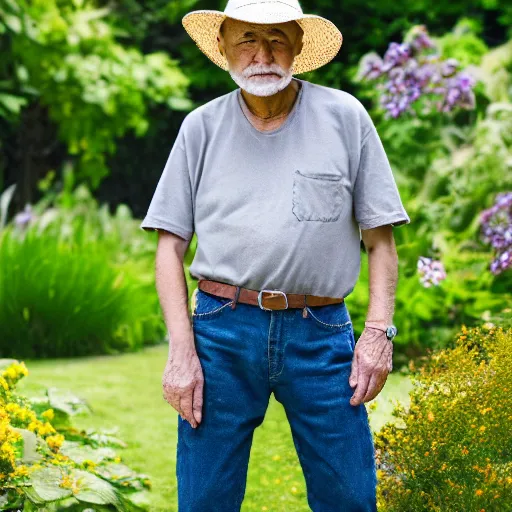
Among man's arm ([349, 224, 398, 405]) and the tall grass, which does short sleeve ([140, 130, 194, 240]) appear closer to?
man's arm ([349, 224, 398, 405])

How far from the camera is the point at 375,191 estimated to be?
8.07ft

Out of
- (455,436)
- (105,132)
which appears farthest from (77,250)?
(455,436)

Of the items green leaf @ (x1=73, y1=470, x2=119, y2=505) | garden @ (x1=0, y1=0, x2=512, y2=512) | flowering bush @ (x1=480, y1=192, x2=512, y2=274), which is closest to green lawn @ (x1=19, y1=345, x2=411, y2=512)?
garden @ (x1=0, y1=0, x2=512, y2=512)

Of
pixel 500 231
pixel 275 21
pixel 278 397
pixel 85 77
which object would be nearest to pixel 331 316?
pixel 278 397

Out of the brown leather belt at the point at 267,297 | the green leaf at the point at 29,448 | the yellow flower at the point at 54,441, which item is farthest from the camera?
the yellow flower at the point at 54,441

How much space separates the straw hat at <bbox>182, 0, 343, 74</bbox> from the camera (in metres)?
2.40

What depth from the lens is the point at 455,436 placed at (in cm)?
280

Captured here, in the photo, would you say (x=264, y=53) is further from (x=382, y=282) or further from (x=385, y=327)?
(x=385, y=327)

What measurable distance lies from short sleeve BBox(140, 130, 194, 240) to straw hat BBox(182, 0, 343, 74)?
0.34 m

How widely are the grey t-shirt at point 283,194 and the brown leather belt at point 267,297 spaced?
0.05 ft

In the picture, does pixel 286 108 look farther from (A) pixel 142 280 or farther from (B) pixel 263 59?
(A) pixel 142 280

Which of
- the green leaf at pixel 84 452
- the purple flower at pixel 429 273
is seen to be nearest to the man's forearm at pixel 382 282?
the green leaf at pixel 84 452

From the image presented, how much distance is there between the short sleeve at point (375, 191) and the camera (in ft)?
8.05

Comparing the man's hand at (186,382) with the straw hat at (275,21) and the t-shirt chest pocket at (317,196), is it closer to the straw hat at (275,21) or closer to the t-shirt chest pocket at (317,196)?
the t-shirt chest pocket at (317,196)
